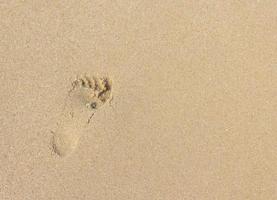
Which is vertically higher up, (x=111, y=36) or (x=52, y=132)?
(x=111, y=36)

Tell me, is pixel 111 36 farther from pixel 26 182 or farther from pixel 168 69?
pixel 26 182

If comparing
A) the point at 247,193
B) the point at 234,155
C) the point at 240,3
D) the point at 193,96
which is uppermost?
the point at 240,3

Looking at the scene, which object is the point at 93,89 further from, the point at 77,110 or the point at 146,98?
the point at 146,98

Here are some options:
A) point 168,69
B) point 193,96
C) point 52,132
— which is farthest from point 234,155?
point 52,132

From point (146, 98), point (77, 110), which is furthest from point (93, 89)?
point (146, 98)
